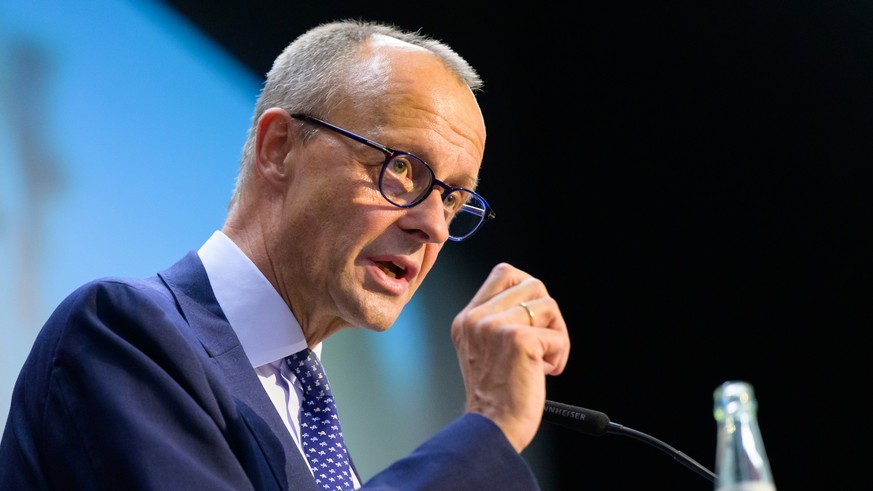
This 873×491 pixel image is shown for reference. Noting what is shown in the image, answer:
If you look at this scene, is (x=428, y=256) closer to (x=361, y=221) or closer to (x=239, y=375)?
(x=361, y=221)

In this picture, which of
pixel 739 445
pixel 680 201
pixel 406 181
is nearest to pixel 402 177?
pixel 406 181

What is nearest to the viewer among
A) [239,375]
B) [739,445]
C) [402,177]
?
[739,445]

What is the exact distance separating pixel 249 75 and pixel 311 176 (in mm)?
1129

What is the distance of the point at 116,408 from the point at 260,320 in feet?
1.25

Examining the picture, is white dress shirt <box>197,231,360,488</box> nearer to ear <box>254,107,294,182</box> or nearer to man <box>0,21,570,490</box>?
man <box>0,21,570,490</box>

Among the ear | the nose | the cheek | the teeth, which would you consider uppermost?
the ear

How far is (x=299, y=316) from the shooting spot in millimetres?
1559

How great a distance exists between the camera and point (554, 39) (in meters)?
3.90

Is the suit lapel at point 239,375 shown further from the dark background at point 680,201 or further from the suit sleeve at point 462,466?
the dark background at point 680,201

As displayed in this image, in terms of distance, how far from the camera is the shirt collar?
1440 millimetres

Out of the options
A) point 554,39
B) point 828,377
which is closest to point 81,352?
point 828,377

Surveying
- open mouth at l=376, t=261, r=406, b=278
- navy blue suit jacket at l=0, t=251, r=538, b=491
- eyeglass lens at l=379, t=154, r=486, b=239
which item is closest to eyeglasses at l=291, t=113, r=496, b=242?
eyeglass lens at l=379, t=154, r=486, b=239

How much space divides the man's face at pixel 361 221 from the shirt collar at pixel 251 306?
0.21 feet

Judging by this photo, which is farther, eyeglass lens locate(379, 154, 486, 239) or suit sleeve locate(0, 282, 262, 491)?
eyeglass lens locate(379, 154, 486, 239)
